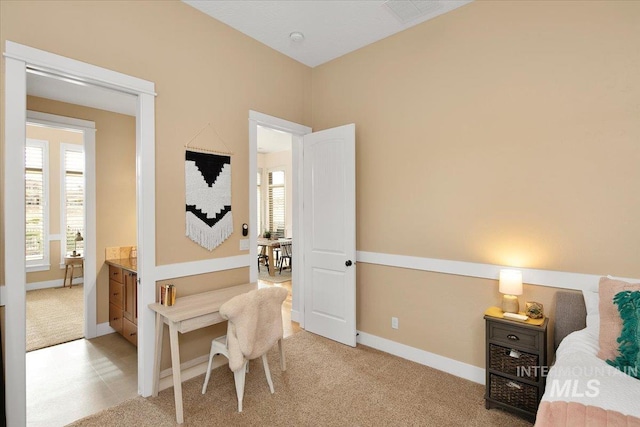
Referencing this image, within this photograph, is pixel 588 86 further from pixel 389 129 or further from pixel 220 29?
pixel 220 29

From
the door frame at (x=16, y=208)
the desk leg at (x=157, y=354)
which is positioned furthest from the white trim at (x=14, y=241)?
the desk leg at (x=157, y=354)

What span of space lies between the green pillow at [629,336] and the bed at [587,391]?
1.7 inches

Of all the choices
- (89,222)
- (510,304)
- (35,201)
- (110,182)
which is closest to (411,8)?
(510,304)

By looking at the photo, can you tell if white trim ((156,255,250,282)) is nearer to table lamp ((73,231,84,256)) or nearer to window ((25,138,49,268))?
table lamp ((73,231,84,256))

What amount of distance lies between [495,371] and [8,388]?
125 inches

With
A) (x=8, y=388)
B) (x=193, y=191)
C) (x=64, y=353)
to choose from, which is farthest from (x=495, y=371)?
(x=64, y=353)

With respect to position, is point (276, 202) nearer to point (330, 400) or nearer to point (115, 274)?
point (115, 274)

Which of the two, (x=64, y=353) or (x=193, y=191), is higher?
(x=193, y=191)

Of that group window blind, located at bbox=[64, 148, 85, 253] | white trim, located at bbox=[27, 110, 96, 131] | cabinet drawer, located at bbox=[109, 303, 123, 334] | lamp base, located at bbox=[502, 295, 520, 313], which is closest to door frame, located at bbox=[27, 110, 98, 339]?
white trim, located at bbox=[27, 110, 96, 131]

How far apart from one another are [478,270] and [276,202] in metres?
6.39

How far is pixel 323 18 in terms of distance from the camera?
9.50 feet

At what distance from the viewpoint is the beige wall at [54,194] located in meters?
5.75

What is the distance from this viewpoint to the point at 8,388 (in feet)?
6.05

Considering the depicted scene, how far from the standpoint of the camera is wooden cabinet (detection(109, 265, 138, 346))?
3.37 metres
